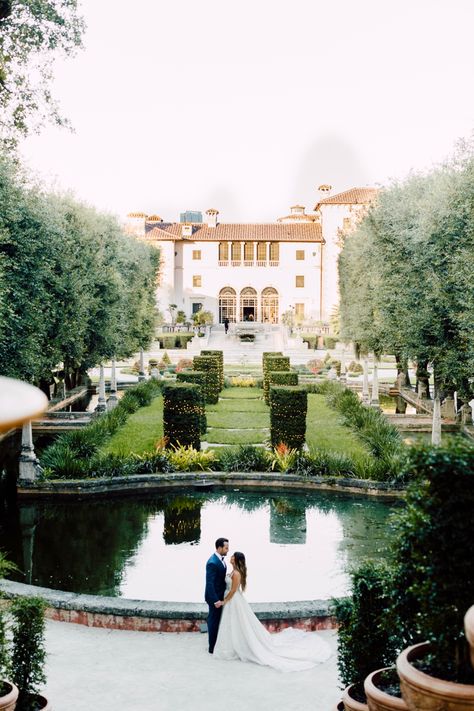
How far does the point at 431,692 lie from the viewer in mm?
3535

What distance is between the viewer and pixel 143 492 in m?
14.9

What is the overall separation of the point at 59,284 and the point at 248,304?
48.3 meters

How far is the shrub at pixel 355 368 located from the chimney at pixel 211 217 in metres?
32.7

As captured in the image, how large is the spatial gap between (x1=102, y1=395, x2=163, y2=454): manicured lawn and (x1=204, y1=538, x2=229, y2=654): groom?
28.2ft

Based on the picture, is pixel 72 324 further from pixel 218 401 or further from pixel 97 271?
pixel 218 401

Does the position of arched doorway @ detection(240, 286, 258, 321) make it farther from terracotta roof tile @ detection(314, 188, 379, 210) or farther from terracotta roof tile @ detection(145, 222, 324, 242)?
terracotta roof tile @ detection(314, 188, 379, 210)

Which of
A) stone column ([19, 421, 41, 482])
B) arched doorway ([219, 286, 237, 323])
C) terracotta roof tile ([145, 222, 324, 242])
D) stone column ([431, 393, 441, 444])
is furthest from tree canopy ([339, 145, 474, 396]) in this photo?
arched doorway ([219, 286, 237, 323])

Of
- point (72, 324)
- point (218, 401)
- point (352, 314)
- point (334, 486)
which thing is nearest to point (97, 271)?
point (72, 324)

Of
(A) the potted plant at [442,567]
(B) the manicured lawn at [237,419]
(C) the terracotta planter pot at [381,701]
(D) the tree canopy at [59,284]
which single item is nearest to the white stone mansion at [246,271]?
(D) the tree canopy at [59,284]

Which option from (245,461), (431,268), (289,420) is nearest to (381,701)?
(245,461)

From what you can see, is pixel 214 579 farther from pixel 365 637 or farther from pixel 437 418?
pixel 437 418

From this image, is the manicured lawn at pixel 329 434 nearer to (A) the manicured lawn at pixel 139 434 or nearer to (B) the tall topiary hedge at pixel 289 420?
(B) the tall topiary hedge at pixel 289 420

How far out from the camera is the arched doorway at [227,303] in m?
66.8

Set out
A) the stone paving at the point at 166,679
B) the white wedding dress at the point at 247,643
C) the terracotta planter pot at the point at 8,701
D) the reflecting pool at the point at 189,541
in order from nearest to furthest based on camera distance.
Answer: the terracotta planter pot at the point at 8,701
the stone paving at the point at 166,679
the white wedding dress at the point at 247,643
the reflecting pool at the point at 189,541
